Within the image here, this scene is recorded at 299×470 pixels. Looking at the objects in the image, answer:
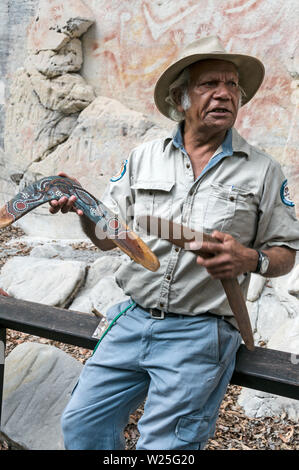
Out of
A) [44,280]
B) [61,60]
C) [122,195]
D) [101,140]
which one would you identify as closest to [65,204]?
[122,195]

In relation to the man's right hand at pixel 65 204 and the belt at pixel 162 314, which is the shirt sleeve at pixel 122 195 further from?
the belt at pixel 162 314

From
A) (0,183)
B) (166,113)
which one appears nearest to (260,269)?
(166,113)

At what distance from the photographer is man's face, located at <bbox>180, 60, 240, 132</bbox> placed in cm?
164

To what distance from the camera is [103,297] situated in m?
4.07

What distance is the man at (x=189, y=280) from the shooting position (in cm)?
156

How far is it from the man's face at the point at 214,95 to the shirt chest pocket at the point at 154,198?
0.27m

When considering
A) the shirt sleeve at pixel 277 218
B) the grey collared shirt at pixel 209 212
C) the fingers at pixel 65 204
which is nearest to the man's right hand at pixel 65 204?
the fingers at pixel 65 204

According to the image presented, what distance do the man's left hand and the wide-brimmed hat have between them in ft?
2.37

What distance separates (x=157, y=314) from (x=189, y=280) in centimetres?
18

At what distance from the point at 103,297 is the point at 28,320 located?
1903mm

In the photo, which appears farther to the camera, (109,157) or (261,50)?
(109,157)

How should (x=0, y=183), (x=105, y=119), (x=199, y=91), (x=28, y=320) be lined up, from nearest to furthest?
(x=199, y=91)
(x=28, y=320)
(x=105, y=119)
(x=0, y=183)
